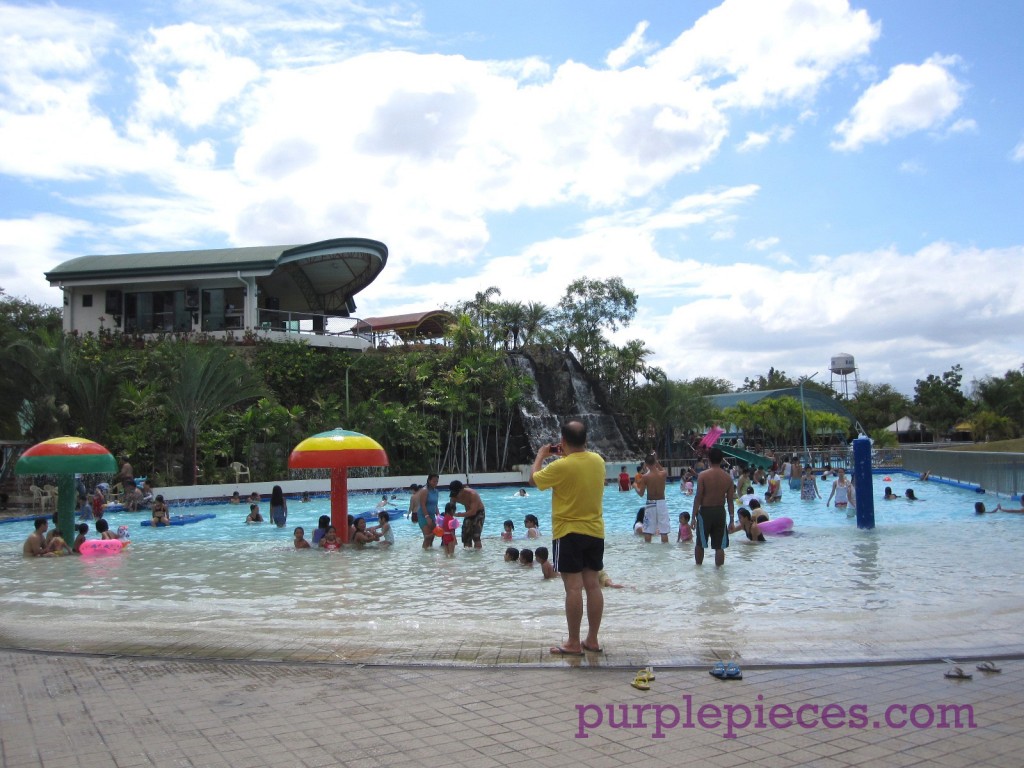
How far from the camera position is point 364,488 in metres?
31.1

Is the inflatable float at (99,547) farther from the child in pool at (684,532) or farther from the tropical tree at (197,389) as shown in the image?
the tropical tree at (197,389)

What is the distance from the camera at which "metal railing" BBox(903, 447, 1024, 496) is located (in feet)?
72.5

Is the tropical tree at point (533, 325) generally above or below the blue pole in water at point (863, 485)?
above

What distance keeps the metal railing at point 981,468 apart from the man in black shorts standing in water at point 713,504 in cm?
1468

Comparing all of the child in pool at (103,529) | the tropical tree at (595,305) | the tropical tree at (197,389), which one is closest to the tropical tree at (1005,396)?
the tropical tree at (595,305)

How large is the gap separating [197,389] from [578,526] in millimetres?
24054

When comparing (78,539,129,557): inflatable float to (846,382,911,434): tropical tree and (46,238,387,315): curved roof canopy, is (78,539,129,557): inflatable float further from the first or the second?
(846,382,911,434): tropical tree

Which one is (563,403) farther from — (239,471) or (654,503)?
(654,503)

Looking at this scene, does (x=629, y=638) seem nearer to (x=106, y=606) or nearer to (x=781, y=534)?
(x=106, y=606)

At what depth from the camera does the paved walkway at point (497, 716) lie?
12.8ft

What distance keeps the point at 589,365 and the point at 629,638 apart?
4053cm

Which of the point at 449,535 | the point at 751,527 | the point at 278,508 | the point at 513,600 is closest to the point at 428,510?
the point at 449,535

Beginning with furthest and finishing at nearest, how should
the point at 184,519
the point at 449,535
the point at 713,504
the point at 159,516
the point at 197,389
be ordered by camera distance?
1. the point at 197,389
2. the point at 184,519
3. the point at 159,516
4. the point at 449,535
5. the point at 713,504

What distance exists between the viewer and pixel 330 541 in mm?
14914
